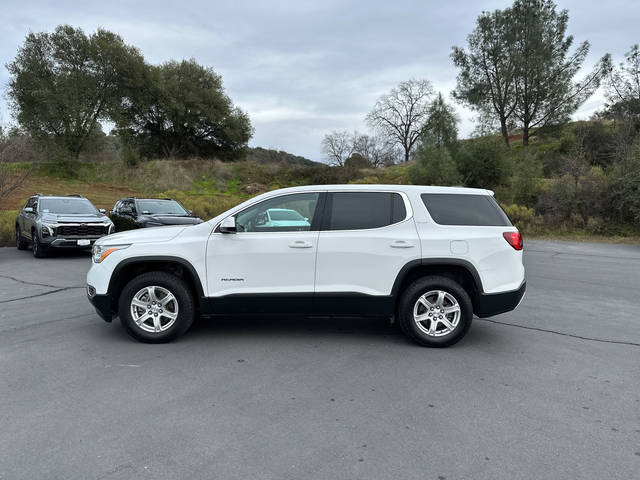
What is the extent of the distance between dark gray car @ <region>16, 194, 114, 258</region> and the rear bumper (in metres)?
10.7

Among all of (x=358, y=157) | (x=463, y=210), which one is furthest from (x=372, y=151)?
(x=463, y=210)

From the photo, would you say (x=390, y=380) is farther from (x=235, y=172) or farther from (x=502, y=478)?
(x=235, y=172)

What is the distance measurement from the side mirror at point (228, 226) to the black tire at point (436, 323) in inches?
80.1

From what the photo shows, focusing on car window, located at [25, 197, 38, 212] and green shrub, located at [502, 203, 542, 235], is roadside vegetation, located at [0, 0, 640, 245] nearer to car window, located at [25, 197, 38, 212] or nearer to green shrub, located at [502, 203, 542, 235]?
green shrub, located at [502, 203, 542, 235]

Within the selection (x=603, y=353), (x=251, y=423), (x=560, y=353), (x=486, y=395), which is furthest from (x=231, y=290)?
(x=603, y=353)

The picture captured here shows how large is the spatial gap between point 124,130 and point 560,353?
38.5 meters

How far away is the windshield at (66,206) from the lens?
13.0 m

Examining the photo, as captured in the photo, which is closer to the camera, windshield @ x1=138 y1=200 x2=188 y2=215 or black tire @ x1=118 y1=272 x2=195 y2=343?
black tire @ x1=118 y1=272 x2=195 y2=343

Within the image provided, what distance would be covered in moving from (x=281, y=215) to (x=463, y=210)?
210cm

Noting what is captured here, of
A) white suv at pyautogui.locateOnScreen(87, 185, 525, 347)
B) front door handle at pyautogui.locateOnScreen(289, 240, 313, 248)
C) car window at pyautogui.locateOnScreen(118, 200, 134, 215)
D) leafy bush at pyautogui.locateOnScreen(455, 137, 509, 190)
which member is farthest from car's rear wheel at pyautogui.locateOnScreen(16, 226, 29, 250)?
leafy bush at pyautogui.locateOnScreen(455, 137, 509, 190)

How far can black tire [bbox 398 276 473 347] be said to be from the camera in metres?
4.87

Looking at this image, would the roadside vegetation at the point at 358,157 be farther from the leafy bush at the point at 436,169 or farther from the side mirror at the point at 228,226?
the side mirror at the point at 228,226

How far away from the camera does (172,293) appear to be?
496 cm

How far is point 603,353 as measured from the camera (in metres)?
4.82
